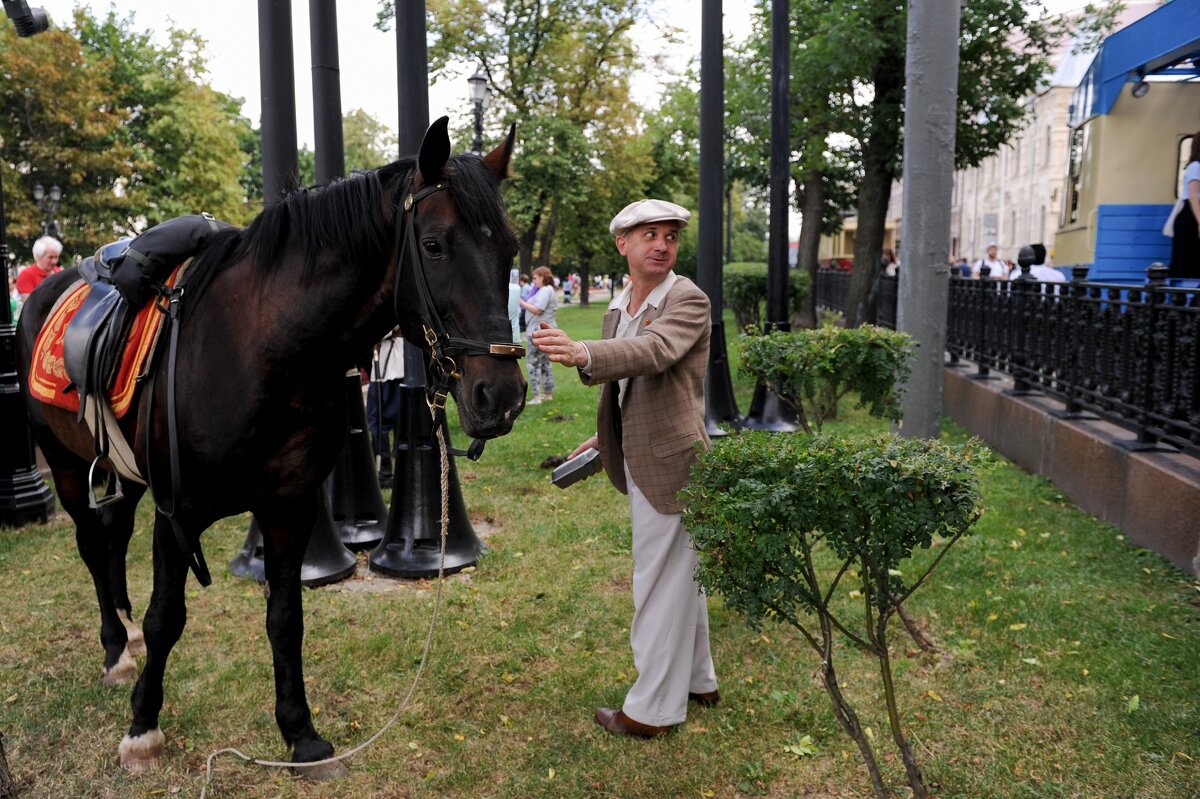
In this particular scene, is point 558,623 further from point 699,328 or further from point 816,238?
point 816,238

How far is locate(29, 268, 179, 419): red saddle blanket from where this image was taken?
3.43m

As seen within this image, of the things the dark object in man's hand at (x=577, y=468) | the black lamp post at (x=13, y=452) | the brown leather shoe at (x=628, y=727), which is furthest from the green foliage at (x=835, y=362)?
the black lamp post at (x=13, y=452)

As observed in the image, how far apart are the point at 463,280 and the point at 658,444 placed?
3.82 feet

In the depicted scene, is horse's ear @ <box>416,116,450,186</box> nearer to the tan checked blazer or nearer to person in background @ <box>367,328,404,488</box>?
the tan checked blazer

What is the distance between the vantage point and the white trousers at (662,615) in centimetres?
368

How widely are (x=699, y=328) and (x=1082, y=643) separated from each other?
8.87 feet

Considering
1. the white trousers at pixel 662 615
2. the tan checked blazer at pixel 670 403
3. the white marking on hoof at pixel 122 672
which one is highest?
the tan checked blazer at pixel 670 403

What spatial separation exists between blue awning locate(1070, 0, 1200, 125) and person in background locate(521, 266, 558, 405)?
740 cm

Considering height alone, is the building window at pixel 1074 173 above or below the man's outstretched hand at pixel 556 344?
above

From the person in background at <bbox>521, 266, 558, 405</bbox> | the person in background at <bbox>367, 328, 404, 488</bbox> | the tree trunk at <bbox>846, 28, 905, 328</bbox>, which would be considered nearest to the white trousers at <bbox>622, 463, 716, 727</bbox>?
the person in background at <bbox>367, 328, 404, 488</bbox>

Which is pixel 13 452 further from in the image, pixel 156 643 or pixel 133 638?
pixel 156 643

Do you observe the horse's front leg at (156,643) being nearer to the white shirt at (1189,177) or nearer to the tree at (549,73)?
the white shirt at (1189,177)

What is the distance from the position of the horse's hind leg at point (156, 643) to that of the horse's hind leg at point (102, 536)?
89cm

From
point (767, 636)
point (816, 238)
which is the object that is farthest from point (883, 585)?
point (816, 238)
